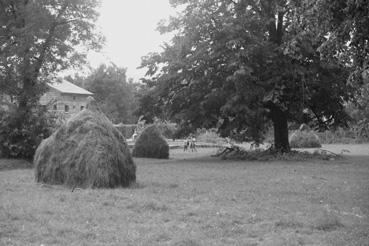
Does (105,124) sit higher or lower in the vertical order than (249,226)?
higher

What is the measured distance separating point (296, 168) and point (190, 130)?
26.9ft

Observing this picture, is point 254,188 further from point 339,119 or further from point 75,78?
point 75,78

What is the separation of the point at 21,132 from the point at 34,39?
4.56m

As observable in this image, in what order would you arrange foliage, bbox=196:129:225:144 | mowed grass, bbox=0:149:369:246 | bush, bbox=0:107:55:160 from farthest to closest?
foliage, bbox=196:129:225:144 → bush, bbox=0:107:55:160 → mowed grass, bbox=0:149:369:246

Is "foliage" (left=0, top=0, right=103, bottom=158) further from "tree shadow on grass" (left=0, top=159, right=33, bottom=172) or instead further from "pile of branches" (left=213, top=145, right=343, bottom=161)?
"pile of branches" (left=213, top=145, right=343, bottom=161)

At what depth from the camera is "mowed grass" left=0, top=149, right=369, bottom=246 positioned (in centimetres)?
726

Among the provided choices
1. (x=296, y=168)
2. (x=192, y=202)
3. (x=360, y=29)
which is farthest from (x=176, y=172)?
(x=360, y=29)

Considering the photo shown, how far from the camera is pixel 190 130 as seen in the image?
26.1m

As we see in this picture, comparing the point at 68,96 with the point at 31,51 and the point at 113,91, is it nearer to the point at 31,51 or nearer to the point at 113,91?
the point at 113,91

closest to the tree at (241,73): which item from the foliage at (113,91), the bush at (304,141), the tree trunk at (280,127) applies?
the tree trunk at (280,127)

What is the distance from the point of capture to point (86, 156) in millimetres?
12758

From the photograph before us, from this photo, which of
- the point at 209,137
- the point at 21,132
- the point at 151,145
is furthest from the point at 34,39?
the point at 209,137

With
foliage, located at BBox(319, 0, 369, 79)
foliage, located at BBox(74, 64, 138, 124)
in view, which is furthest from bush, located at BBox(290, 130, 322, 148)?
foliage, located at BBox(74, 64, 138, 124)

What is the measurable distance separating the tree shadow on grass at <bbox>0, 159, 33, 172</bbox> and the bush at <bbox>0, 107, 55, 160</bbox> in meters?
0.51
